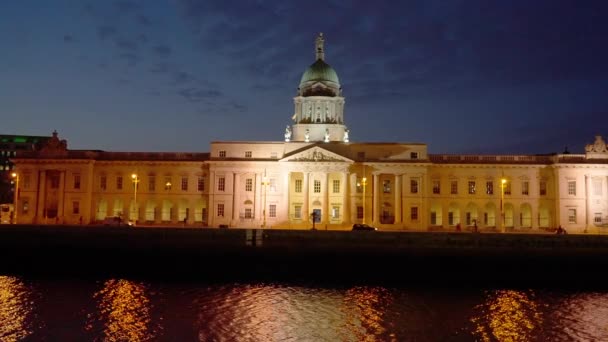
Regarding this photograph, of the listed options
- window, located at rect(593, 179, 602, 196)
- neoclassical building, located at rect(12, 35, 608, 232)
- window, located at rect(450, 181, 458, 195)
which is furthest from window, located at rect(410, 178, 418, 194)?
window, located at rect(593, 179, 602, 196)

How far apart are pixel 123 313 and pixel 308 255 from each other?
16.2 metres

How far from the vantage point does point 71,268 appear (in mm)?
45125

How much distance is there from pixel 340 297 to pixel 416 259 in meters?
9.00

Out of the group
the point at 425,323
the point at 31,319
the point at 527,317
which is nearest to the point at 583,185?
the point at 527,317

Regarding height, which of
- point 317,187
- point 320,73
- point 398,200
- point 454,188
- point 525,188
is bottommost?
point 398,200

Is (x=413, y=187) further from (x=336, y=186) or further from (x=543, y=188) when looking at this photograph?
(x=543, y=188)

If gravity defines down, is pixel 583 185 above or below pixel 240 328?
above

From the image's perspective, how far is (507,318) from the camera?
3222 centimetres

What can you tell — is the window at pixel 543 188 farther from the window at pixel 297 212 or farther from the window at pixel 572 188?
the window at pixel 297 212

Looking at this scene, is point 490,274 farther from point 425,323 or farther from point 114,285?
point 114,285

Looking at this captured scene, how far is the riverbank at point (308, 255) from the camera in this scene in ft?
142

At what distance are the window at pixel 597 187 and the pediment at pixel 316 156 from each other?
3061 centimetres

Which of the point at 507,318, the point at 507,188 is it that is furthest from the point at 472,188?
the point at 507,318

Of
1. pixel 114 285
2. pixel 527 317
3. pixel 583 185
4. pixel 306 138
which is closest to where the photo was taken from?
pixel 527 317
